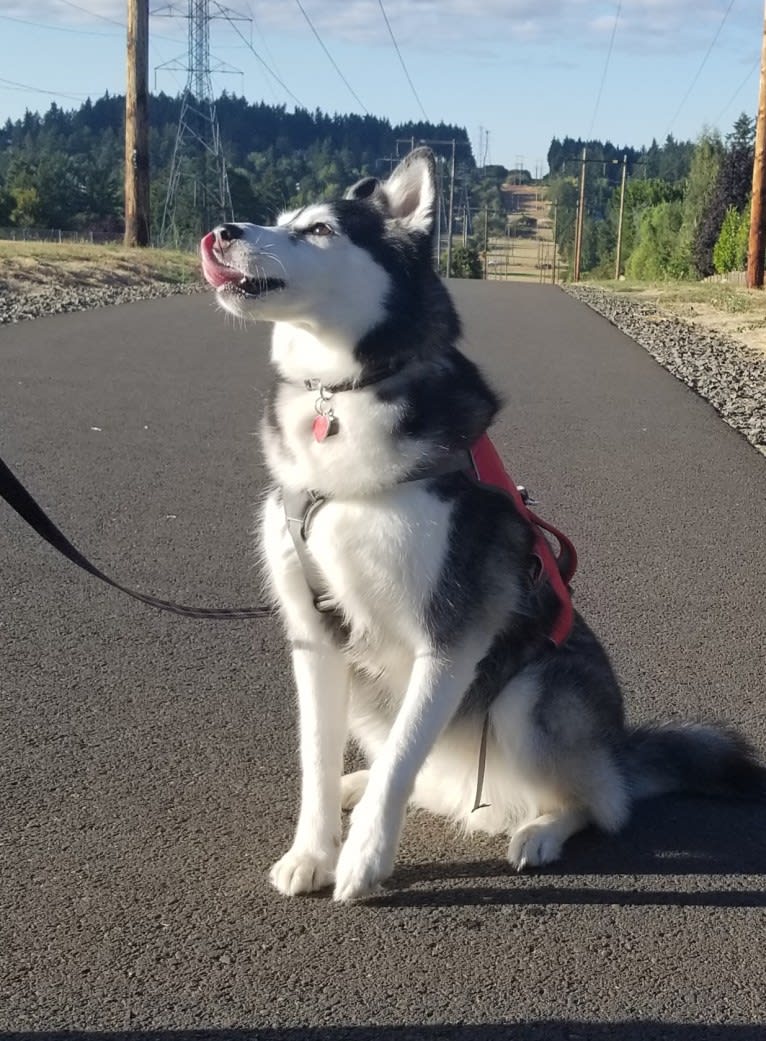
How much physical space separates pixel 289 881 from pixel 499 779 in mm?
677

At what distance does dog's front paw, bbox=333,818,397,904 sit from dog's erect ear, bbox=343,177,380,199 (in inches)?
70.4

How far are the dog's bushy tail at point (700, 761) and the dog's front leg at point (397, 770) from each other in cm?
86

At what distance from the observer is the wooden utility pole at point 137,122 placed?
109ft

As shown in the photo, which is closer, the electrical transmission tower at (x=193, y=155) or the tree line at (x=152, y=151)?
the electrical transmission tower at (x=193, y=155)

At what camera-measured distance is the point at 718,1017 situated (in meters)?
2.99

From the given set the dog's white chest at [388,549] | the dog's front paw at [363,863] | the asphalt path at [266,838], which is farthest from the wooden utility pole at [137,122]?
the dog's front paw at [363,863]

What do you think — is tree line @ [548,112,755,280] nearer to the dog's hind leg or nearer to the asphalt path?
the asphalt path

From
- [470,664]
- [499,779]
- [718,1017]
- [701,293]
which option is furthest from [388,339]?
[701,293]

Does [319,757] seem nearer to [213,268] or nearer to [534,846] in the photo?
[534,846]

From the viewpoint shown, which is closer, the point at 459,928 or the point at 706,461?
the point at 459,928

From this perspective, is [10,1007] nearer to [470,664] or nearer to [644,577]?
[470,664]

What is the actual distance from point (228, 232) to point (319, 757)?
1.45 meters

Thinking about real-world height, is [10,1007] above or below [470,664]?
below

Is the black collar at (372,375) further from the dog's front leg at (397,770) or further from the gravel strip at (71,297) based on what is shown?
the gravel strip at (71,297)
